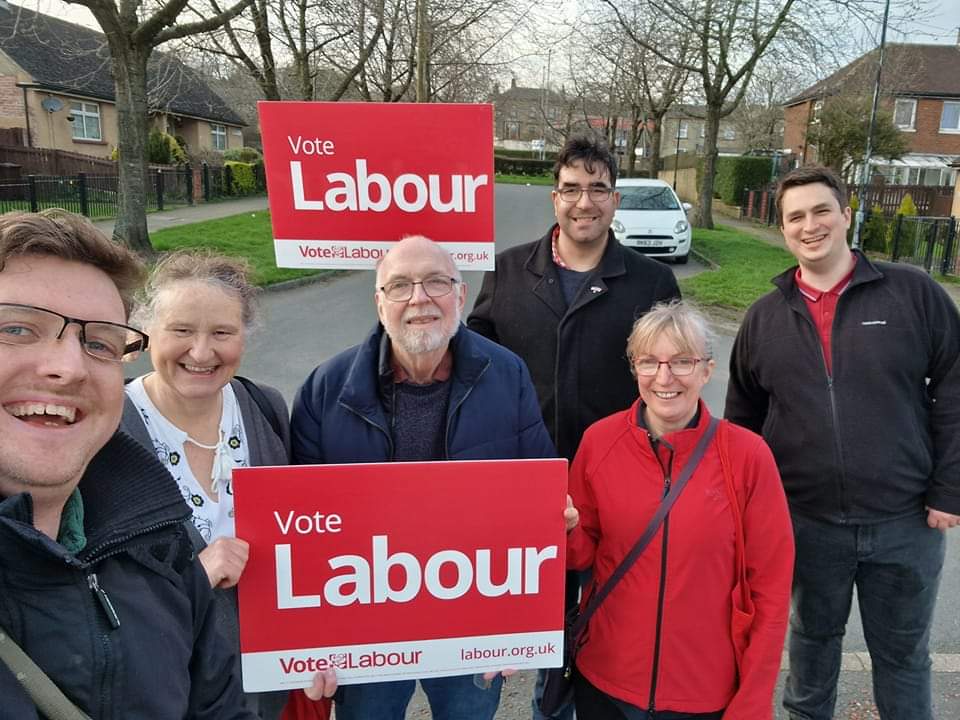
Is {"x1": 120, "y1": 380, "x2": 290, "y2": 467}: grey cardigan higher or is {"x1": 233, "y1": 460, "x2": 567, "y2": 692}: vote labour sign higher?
{"x1": 120, "y1": 380, "x2": 290, "y2": 467}: grey cardigan

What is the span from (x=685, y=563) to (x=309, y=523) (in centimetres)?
118

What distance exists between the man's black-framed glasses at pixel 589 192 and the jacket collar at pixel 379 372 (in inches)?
35.1

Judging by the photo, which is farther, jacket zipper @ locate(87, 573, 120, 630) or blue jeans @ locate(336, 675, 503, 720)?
blue jeans @ locate(336, 675, 503, 720)

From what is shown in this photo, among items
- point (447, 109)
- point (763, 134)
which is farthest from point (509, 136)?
point (447, 109)

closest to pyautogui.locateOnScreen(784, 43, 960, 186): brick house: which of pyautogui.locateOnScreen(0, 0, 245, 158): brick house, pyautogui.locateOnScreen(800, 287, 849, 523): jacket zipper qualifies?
pyautogui.locateOnScreen(0, 0, 245, 158): brick house

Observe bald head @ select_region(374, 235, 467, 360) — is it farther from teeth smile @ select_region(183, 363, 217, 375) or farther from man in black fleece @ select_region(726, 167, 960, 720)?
man in black fleece @ select_region(726, 167, 960, 720)

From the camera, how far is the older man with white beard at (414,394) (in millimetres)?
2350

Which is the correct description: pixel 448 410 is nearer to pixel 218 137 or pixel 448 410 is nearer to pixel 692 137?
pixel 218 137

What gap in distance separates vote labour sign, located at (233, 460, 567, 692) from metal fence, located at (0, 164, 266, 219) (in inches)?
605

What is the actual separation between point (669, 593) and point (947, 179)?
50807 mm

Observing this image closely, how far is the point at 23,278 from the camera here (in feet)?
4.33

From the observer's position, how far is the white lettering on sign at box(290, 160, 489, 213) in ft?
9.03

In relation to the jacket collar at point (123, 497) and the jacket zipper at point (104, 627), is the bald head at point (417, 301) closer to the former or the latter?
the jacket collar at point (123, 497)

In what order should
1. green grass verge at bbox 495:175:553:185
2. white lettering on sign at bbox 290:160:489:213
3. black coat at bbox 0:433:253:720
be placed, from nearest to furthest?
black coat at bbox 0:433:253:720, white lettering on sign at bbox 290:160:489:213, green grass verge at bbox 495:175:553:185
